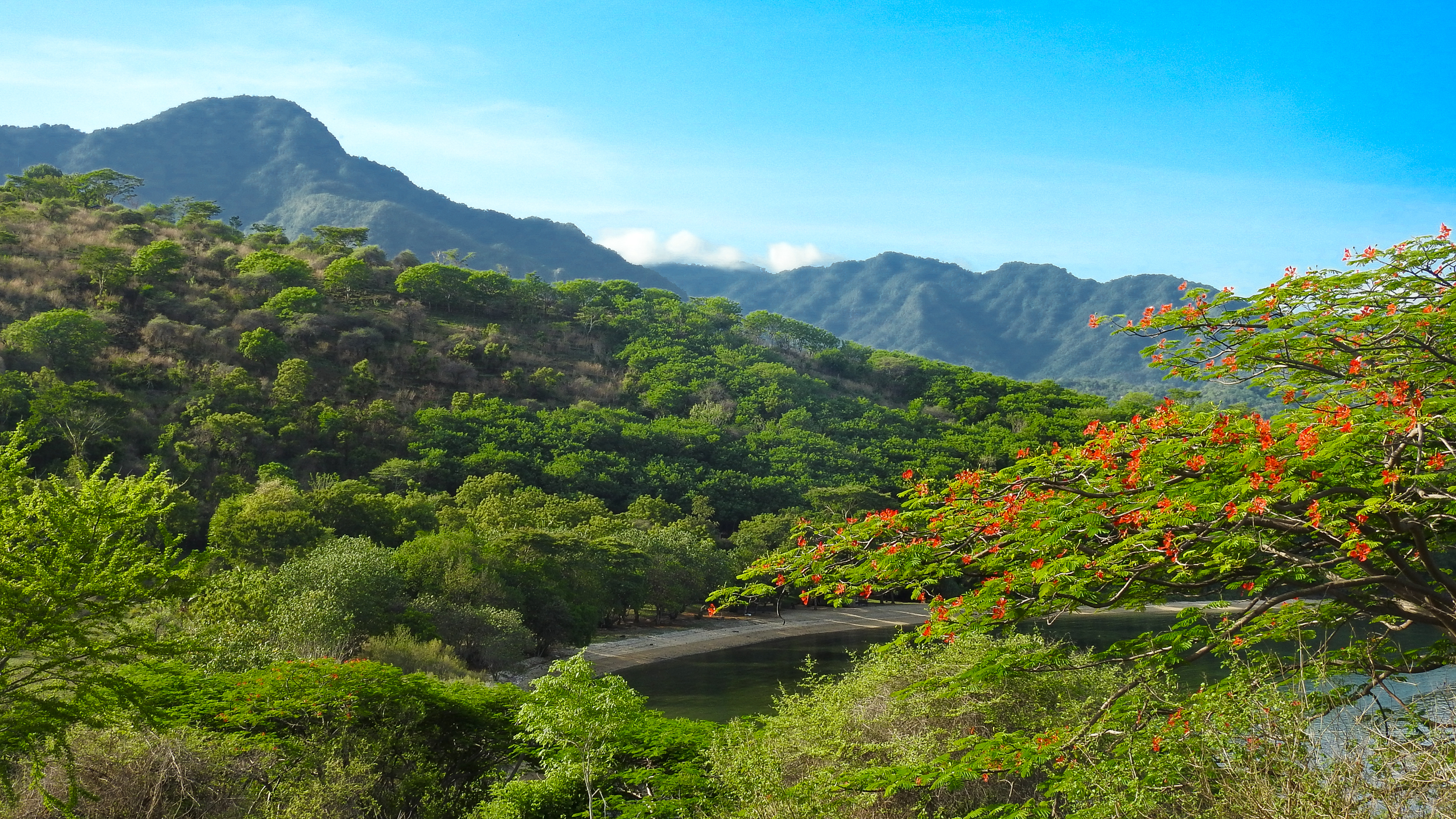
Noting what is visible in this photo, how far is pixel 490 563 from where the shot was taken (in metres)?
33.7

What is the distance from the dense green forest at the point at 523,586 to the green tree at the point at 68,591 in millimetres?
38

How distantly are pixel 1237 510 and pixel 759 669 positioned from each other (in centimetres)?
3156

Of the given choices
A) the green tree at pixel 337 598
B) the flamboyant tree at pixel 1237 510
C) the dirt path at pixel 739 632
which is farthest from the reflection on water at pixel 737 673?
the flamboyant tree at pixel 1237 510

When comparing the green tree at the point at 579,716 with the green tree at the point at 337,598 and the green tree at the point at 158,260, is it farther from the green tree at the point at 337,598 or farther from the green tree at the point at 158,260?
the green tree at the point at 158,260

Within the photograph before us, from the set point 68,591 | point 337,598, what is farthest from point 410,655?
point 68,591

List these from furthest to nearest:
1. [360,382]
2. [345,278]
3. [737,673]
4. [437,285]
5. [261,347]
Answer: [437,285] < [345,278] < [360,382] < [261,347] < [737,673]

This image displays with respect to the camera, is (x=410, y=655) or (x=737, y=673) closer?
(x=410, y=655)

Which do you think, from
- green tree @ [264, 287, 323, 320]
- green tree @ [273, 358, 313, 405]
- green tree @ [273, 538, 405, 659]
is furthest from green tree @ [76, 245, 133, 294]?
green tree @ [273, 538, 405, 659]

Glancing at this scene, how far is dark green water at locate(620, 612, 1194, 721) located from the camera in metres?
27.5

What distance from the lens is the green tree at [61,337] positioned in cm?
4941

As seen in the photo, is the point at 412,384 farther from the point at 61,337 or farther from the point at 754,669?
the point at 754,669

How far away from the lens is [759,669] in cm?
3519

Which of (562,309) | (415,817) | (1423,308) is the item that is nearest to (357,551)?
(415,817)

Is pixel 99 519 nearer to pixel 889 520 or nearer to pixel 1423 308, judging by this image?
pixel 889 520
